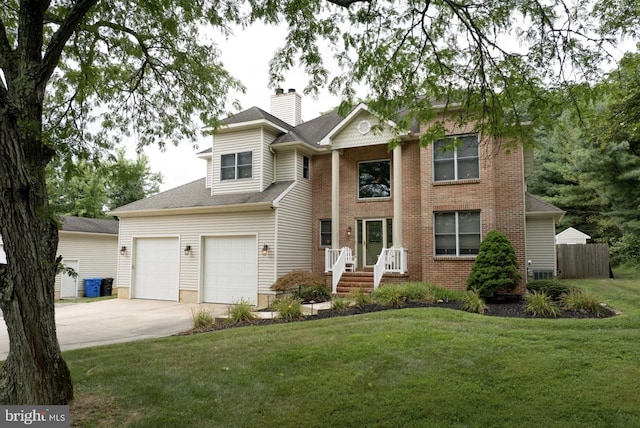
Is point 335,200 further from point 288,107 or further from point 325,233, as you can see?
point 288,107

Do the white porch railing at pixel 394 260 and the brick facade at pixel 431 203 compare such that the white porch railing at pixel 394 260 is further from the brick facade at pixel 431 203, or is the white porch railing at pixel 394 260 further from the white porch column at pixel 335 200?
the white porch column at pixel 335 200

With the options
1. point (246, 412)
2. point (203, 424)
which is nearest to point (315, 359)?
point (246, 412)

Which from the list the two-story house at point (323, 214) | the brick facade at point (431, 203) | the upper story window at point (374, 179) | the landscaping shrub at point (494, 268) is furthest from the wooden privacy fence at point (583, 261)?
the upper story window at point (374, 179)

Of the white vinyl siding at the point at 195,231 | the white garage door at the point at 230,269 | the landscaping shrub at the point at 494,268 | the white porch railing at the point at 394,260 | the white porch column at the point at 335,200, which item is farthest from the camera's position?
the white porch column at the point at 335,200

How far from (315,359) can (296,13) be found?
16.5 ft

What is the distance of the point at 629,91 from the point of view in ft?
30.0

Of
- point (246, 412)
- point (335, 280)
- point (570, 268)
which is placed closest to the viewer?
point (246, 412)

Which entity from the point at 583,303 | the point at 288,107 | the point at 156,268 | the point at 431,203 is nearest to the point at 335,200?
the point at 431,203

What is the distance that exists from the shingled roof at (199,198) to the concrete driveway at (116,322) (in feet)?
11.4

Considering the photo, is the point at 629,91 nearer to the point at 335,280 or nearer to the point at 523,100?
the point at 523,100

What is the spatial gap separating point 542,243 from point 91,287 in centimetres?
1963

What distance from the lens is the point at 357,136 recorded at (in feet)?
49.9

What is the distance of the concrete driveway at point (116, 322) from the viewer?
9.02 meters
